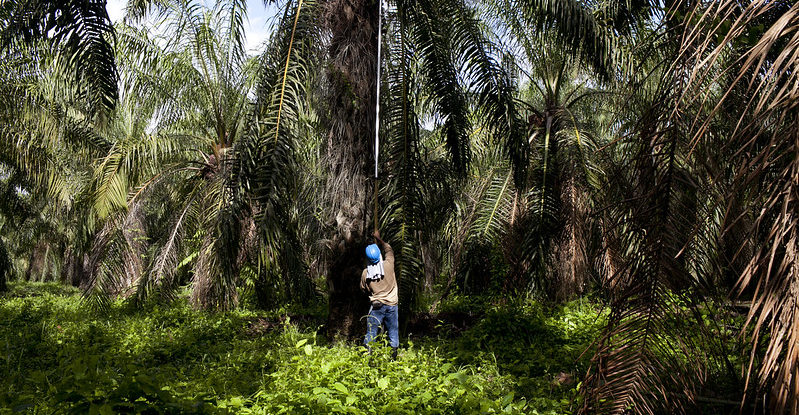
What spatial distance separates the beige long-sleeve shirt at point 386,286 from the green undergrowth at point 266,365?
60 centimetres

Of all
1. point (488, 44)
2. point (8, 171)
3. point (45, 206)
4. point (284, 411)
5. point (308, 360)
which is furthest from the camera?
point (45, 206)

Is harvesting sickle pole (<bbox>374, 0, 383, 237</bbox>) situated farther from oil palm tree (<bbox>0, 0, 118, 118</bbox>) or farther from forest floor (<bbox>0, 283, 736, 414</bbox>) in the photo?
oil palm tree (<bbox>0, 0, 118, 118</bbox>)

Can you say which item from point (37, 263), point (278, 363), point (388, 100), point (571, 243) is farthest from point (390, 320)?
point (37, 263)

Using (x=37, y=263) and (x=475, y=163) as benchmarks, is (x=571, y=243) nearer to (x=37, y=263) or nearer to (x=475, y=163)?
(x=475, y=163)

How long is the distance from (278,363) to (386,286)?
1.52 metres

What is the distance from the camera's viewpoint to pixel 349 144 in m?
7.32

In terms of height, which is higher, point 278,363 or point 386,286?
point 386,286

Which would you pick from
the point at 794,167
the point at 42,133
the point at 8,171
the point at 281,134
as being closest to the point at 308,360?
the point at 281,134

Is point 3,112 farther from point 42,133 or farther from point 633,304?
point 633,304

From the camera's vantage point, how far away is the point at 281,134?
21.5 ft

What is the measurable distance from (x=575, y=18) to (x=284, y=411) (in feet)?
17.8

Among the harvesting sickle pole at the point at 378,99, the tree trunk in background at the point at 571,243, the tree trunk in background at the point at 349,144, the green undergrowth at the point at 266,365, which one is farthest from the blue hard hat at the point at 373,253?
the tree trunk in background at the point at 571,243

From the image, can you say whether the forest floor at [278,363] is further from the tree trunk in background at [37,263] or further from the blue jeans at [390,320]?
the tree trunk in background at [37,263]

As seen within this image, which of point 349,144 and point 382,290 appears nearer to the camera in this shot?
point 382,290
